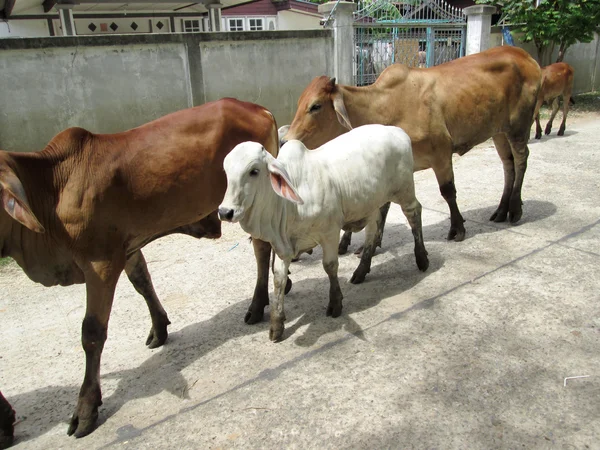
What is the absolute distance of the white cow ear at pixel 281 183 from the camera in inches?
125

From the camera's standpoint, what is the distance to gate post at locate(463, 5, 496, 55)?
452 inches

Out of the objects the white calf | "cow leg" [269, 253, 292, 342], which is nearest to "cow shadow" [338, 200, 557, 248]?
the white calf

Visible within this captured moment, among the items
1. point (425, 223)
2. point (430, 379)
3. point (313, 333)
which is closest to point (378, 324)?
point (313, 333)

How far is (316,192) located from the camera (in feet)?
11.7

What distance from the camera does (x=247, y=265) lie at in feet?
16.6

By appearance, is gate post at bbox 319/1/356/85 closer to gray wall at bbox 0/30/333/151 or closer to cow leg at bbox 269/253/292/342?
gray wall at bbox 0/30/333/151

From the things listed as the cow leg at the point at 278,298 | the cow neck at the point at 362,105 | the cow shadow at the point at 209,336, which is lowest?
the cow shadow at the point at 209,336

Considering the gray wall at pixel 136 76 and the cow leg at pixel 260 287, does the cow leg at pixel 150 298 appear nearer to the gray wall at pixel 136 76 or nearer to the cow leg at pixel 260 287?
the cow leg at pixel 260 287

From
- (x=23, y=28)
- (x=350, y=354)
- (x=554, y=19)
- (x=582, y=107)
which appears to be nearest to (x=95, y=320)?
(x=350, y=354)

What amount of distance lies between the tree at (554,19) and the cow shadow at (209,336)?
387 inches

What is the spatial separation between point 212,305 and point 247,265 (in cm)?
78

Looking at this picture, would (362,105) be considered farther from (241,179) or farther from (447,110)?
(241,179)

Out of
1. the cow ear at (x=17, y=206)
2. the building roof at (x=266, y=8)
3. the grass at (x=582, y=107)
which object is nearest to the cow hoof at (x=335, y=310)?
the cow ear at (x=17, y=206)

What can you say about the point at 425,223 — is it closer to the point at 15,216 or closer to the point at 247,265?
the point at 247,265
